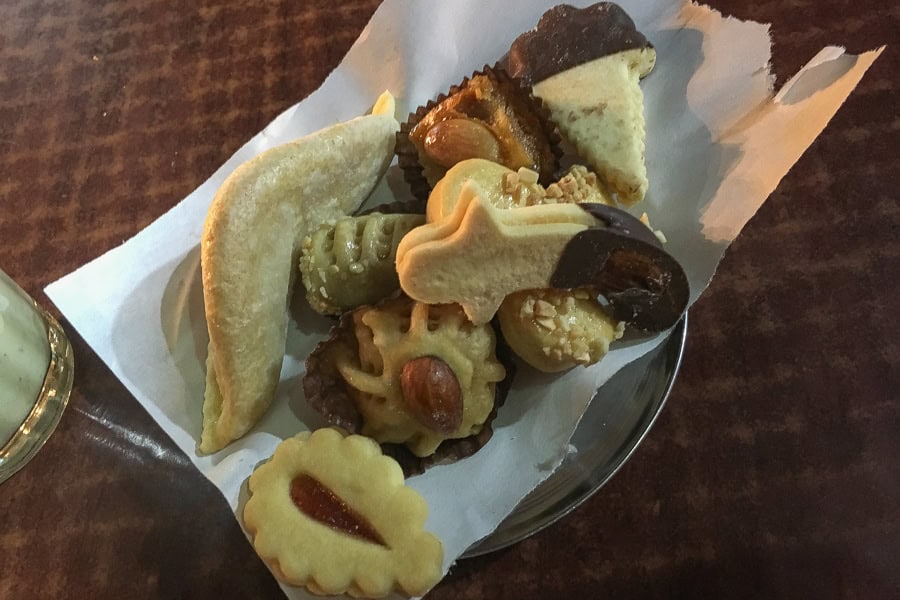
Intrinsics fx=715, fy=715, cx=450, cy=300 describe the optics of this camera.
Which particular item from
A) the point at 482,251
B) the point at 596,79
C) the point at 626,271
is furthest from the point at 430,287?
the point at 596,79

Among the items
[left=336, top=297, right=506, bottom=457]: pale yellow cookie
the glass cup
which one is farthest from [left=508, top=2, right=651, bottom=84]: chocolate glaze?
the glass cup

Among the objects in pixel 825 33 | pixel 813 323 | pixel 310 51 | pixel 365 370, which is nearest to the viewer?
pixel 365 370

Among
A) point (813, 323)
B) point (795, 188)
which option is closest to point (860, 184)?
point (795, 188)

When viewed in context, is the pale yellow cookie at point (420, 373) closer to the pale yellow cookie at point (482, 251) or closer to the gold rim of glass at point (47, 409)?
the pale yellow cookie at point (482, 251)

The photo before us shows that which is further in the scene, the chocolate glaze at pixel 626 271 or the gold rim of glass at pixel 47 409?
the gold rim of glass at pixel 47 409

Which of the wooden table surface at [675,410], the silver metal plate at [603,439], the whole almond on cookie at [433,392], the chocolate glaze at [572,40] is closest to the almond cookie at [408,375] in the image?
the whole almond on cookie at [433,392]

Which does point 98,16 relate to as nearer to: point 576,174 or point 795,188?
point 576,174

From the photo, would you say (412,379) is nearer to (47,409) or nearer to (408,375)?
(408,375)

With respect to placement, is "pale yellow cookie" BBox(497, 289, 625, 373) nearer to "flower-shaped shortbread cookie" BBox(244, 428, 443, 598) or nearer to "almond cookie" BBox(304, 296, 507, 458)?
"almond cookie" BBox(304, 296, 507, 458)
